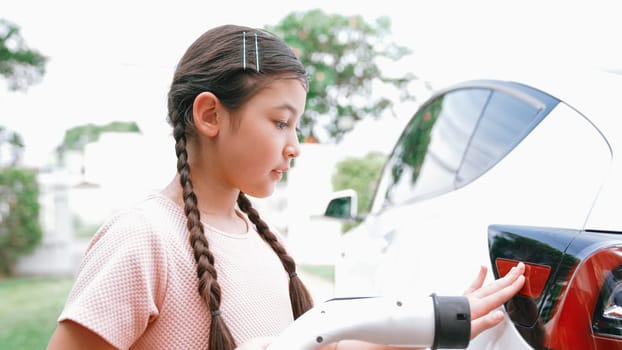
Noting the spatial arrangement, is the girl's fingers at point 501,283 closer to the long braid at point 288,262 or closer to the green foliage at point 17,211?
the long braid at point 288,262

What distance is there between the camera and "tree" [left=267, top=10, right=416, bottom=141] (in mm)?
9773

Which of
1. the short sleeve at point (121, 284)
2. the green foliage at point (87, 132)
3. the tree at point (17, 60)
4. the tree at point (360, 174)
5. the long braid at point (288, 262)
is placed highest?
the short sleeve at point (121, 284)

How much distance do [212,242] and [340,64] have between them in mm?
9156

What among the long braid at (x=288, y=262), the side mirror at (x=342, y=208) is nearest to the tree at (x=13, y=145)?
the side mirror at (x=342, y=208)

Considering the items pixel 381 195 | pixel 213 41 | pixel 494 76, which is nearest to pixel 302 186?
pixel 381 195

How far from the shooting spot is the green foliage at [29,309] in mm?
5184

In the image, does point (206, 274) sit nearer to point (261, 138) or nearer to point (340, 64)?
point (261, 138)

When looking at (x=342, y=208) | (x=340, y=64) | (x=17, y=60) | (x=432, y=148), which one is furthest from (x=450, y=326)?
(x=340, y=64)

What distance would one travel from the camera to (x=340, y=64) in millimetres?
10164

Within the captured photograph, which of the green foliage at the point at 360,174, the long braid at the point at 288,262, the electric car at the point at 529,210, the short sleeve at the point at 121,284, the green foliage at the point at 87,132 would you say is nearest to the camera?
the short sleeve at the point at 121,284

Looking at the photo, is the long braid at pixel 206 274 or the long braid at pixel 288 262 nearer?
the long braid at pixel 206 274

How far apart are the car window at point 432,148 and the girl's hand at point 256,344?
1.05m

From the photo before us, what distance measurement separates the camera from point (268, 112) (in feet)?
4.17

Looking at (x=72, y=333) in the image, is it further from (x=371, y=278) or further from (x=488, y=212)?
Result: (x=371, y=278)
